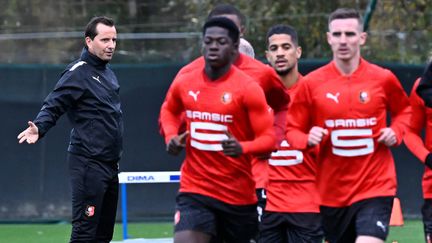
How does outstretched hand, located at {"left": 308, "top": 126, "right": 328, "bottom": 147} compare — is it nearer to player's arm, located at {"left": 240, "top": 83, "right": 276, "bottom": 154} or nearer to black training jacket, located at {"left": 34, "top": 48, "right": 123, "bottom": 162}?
player's arm, located at {"left": 240, "top": 83, "right": 276, "bottom": 154}

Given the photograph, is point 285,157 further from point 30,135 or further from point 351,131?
point 30,135

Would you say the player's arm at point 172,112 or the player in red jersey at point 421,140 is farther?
the player in red jersey at point 421,140

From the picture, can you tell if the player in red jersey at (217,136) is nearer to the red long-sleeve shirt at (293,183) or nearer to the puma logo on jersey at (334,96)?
the puma logo on jersey at (334,96)

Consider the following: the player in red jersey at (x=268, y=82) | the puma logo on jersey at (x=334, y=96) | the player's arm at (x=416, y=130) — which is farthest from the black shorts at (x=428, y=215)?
the puma logo on jersey at (x=334, y=96)

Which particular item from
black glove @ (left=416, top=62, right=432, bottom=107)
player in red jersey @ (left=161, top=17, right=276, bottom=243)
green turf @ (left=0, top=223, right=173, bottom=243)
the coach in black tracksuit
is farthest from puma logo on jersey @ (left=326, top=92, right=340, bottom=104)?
green turf @ (left=0, top=223, right=173, bottom=243)

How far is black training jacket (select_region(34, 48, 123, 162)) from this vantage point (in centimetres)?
1112

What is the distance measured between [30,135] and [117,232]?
571 centimetres

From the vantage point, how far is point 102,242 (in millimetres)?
11273

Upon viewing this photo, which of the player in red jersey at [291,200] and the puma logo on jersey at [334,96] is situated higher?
the puma logo on jersey at [334,96]

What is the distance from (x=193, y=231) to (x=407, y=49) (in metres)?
12.4

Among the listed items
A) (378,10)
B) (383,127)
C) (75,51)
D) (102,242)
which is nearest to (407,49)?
(378,10)

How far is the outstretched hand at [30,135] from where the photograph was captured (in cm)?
1071

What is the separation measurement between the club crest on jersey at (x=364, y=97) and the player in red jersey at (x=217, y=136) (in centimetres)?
68

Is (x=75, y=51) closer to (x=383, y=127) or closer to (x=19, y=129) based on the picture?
(x=19, y=129)
